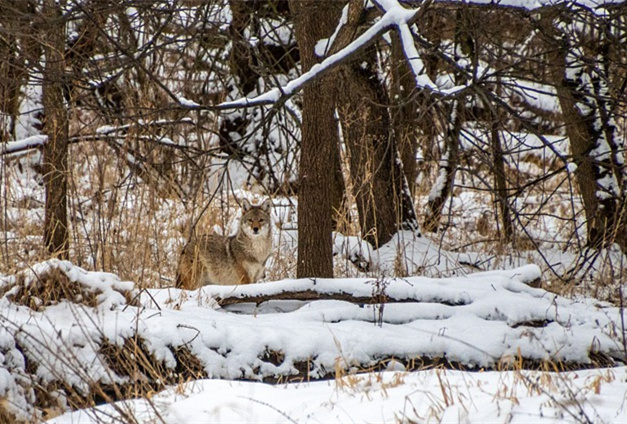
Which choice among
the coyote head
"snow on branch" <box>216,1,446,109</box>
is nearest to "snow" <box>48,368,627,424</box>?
"snow on branch" <box>216,1,446,109</box>

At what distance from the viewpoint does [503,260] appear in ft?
31.9

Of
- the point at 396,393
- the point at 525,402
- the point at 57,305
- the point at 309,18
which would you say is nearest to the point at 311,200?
the point at 309,18

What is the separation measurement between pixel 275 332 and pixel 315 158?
8.01 feet

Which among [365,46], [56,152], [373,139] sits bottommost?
[56,152]

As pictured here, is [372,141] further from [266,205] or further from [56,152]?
[56,152]

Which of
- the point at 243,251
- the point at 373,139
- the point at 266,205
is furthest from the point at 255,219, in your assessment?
the point at 373,139

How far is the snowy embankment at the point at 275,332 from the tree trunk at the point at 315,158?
1.15 m

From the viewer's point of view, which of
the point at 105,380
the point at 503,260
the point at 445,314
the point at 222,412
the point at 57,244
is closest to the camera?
the point at 222,412

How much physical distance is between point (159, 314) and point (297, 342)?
104 cm

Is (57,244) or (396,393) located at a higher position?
(57,244)

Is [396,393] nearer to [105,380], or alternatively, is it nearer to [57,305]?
[105,380]

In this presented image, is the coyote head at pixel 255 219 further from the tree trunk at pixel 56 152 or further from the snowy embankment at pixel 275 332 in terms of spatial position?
the snowy embankment at pixel 275 332

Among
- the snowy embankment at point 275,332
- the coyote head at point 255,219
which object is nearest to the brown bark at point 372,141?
the coyote head at point 255,219

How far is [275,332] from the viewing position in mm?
5332
